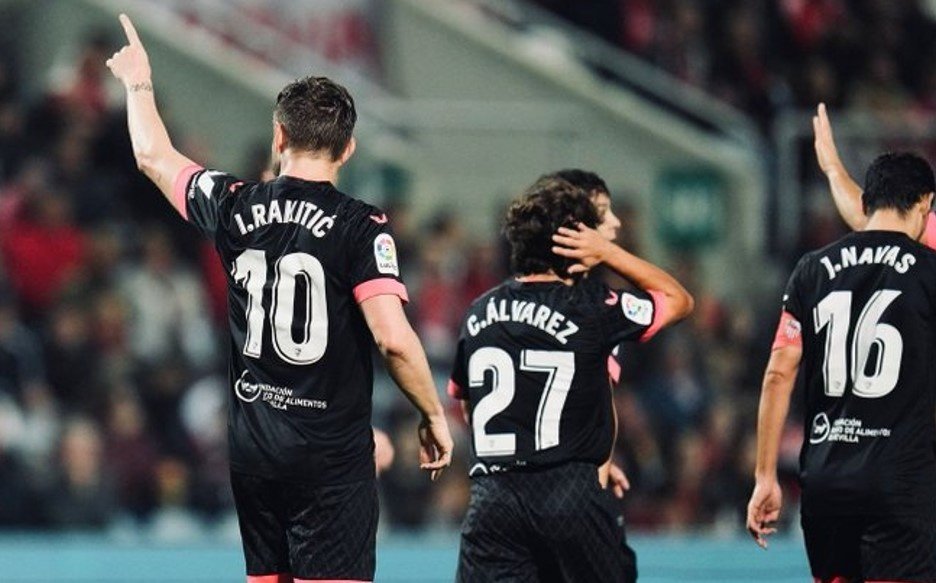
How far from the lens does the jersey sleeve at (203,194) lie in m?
5.72

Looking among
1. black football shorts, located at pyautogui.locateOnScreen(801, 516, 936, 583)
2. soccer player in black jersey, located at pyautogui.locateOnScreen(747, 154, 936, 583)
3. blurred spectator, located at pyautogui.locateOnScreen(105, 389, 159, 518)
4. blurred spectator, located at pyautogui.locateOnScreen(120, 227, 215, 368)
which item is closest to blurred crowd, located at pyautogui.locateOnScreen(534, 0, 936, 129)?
blurred spectator, located at pyautogui.locateOnScreen(120, 227, 215, 368)

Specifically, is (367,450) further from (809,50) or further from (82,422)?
(809,50)

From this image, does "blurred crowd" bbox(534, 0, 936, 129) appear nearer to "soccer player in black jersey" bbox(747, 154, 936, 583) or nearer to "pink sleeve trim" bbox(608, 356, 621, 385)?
"pink sleeve trim" bbox(608, 356, 621, 385)

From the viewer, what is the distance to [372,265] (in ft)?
18.1

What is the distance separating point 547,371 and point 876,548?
1.17 meters

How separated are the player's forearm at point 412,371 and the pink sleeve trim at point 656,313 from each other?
0.88 meters

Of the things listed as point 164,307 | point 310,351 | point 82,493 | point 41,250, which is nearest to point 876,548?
point 310,351

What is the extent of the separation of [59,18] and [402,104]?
2.42 meters

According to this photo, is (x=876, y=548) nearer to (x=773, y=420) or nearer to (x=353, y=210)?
(x=773, y=420)

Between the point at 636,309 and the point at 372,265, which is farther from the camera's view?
the point at 636,309

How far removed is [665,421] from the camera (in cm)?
1259

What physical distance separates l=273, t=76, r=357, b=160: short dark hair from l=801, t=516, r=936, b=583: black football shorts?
1.99 meters

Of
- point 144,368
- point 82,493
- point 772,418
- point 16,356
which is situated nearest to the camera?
point 772,418

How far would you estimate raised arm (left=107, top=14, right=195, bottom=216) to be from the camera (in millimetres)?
5832
